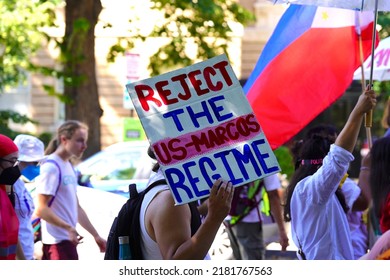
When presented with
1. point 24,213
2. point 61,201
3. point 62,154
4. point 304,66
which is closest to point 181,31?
point 304,66

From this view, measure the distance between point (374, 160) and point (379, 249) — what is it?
1.18 meters

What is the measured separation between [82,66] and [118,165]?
1.89 metres

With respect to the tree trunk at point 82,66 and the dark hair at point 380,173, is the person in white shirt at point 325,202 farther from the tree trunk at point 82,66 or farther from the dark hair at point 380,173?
the tree trunk at point 82,66

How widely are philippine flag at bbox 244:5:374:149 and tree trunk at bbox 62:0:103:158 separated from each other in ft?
22.1

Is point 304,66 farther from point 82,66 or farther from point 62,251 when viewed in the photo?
point 82,66

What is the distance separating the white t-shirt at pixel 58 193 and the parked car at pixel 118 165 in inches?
192

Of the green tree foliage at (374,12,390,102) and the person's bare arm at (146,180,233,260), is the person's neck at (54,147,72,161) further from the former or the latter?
the green tree foliage at (374,12,390,102)

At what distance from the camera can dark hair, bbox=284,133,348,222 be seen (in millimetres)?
6055

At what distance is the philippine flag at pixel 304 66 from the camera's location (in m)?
8.16

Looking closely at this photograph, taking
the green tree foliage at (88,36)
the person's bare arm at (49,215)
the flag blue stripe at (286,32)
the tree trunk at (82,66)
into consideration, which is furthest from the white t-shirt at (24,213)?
the tree trunk at (82,66)

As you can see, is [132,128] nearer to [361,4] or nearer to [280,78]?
[280,78]

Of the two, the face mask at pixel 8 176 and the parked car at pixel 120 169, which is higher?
the face mask at pixel 8 176

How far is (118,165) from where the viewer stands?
14.2 m

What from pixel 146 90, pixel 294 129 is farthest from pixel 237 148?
pixel 294 129
